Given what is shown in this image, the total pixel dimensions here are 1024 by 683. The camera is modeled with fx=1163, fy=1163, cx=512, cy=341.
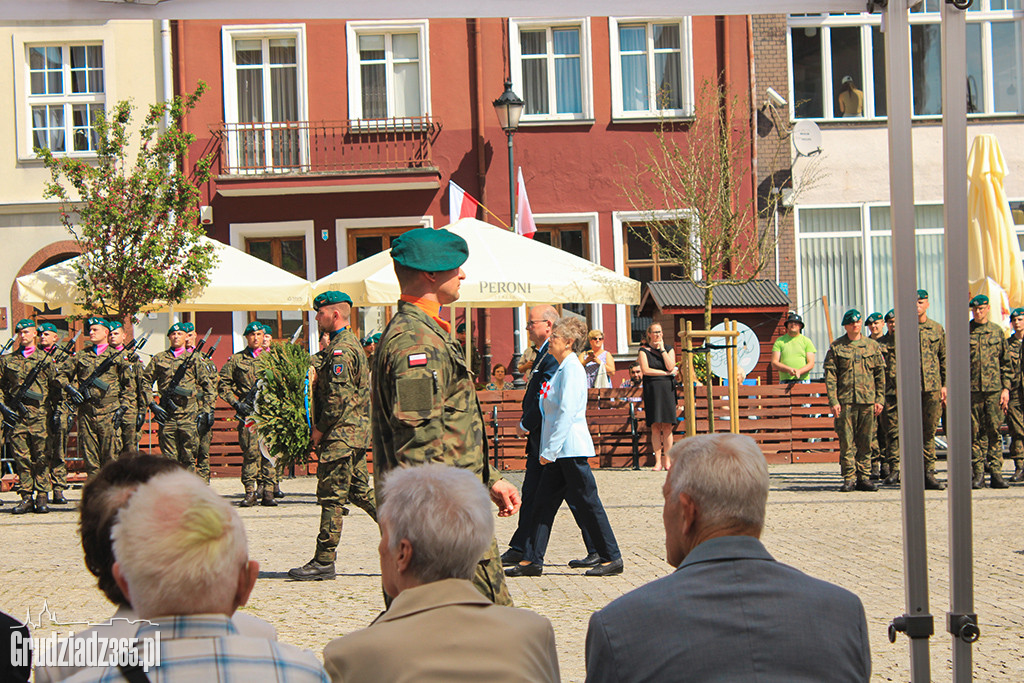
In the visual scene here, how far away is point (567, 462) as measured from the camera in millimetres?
8281

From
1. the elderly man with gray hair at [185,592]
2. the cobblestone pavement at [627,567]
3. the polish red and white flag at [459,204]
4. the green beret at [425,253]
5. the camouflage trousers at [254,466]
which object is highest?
the polish red and white flag at [459,204]

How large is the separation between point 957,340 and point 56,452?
11841 mm

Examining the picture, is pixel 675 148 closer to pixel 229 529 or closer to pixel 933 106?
pixel 933 106

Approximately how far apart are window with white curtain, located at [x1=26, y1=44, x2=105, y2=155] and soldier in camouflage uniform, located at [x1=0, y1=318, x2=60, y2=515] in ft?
35.3

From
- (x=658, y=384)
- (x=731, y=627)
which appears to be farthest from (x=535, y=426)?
(x=658, y=384)

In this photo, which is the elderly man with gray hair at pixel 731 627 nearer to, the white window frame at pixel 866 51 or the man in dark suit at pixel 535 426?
the man in dark suit at pixel 535 426

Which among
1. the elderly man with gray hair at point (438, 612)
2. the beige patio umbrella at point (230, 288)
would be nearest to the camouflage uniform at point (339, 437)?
the elderly man with gray hair at point (438, 612)

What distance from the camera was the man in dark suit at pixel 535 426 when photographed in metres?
8.61

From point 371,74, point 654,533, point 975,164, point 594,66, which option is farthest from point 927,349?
point 371,74

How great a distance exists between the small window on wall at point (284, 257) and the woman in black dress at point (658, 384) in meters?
9.66

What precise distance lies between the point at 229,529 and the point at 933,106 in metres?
24.3

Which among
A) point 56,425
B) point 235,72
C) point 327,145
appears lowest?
point 56,425

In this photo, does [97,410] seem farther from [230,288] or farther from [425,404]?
[425,404]

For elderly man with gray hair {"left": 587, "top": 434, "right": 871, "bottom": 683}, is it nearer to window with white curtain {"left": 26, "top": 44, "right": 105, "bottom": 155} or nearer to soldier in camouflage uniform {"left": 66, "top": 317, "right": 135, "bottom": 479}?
soldier in camouflage uniform {"left": 66, "top": 317, "right": 135, "bottom": 479}
